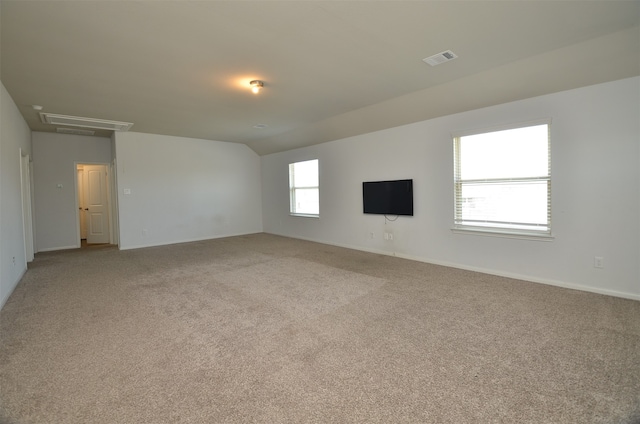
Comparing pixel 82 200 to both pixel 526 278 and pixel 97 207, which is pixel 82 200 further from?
pixel 526 278

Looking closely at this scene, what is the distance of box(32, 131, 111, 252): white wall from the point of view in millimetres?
6410

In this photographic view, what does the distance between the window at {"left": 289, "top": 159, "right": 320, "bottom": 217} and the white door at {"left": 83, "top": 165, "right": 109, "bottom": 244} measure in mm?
4769

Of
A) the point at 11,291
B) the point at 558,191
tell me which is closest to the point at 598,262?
the point at 558,191

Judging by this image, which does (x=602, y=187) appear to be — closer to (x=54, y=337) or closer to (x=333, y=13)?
(x=333, y=13)

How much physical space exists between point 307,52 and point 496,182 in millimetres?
3114

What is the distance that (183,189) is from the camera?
7.40 meters

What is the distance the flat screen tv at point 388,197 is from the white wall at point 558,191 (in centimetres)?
15

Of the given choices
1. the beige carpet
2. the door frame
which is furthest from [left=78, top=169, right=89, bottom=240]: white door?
the beige carpet

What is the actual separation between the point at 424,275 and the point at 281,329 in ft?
8.00

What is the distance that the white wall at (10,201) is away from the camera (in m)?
3.41

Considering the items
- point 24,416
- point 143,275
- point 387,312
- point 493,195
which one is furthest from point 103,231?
point 493,195

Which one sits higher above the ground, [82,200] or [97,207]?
[82,200]

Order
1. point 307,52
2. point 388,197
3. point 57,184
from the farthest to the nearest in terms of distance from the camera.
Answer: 1. point 57,184
2. point 388,197
3. point 307,52

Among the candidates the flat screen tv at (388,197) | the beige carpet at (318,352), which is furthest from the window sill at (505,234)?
the flat screen tv at (388,197)
